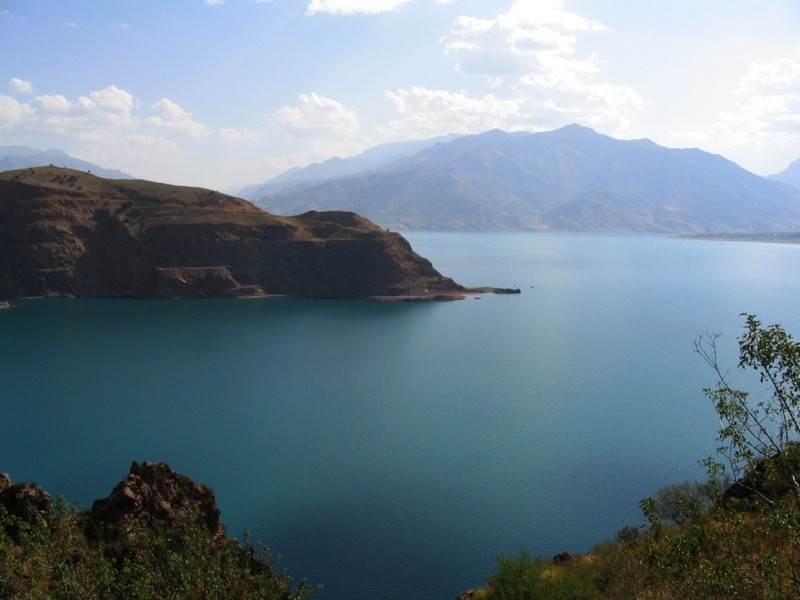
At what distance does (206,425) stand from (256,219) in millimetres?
99174

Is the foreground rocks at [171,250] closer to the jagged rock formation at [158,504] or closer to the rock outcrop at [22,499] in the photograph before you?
the jagged rock formation at [158,504]

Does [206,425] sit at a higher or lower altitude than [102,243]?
lower

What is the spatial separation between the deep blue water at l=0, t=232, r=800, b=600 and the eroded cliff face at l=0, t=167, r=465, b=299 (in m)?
16.0

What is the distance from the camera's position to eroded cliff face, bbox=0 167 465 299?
125875 mm

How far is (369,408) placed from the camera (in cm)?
5984

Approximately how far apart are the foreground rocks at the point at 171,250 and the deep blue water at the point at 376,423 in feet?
52.7

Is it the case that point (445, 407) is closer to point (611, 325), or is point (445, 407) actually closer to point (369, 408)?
point (369, 408)

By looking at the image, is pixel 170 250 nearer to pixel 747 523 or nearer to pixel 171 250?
pixel 171 250

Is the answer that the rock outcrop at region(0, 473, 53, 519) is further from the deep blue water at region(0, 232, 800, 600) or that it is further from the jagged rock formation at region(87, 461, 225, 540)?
the deep blue water at region(0, 232, 800, 600)

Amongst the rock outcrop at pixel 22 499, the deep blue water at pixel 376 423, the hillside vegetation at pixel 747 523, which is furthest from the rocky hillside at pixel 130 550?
the hillside vegetation at pixel 747 523

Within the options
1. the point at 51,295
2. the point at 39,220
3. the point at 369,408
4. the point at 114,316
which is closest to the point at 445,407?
the point at 369,408

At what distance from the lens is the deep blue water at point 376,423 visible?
35156mm

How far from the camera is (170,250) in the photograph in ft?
435

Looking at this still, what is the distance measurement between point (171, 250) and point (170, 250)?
0.21 meters
